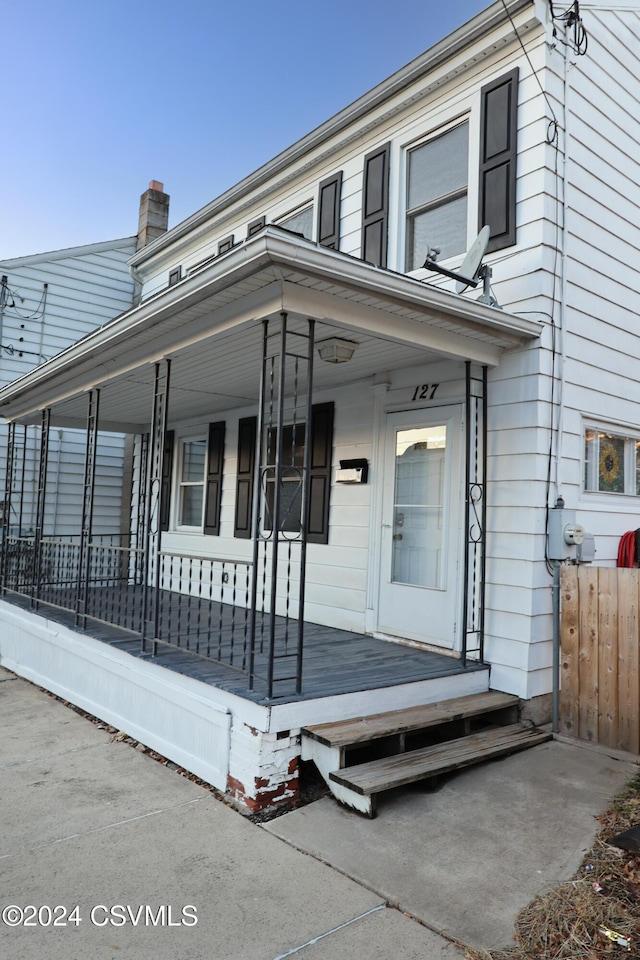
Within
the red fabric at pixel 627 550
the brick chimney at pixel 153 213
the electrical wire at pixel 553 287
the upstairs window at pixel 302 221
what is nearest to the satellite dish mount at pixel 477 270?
the electrical wire at pixel 553 287

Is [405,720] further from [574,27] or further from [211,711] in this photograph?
[574,27]

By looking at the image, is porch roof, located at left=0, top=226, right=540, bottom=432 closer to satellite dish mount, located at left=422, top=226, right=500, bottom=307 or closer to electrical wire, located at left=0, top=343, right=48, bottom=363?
satellite dish mount, located at left=422, top=226, right=500, bottom=307

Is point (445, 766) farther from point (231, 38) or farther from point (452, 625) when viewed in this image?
point (231, 38)

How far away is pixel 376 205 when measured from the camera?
5.84 m

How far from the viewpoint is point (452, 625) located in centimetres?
484

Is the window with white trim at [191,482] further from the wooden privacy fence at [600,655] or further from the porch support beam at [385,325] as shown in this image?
the wooden privacy fence at [600,655]

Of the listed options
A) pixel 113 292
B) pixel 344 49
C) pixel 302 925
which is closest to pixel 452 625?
pixel 302 925

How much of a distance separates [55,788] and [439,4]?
7932 mm

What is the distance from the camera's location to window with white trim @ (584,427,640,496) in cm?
496

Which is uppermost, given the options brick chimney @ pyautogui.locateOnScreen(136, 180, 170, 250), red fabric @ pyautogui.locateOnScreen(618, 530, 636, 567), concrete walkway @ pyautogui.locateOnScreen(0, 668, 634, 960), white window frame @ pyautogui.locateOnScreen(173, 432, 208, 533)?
brick chimney @ pyautogui.locateOnScreen(136, 180, 170, 250)

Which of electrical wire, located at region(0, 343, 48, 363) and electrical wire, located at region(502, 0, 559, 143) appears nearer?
electrical wire, located at region(502, 0, 559, 143)

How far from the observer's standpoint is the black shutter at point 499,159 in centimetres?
470

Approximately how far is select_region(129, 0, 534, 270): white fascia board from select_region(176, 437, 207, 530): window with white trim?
283 cm

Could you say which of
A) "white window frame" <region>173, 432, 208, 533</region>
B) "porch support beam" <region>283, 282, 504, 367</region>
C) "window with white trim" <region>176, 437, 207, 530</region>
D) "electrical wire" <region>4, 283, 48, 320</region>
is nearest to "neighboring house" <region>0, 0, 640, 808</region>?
"porch support beam" <region>283, 282, 504, 367</region>
